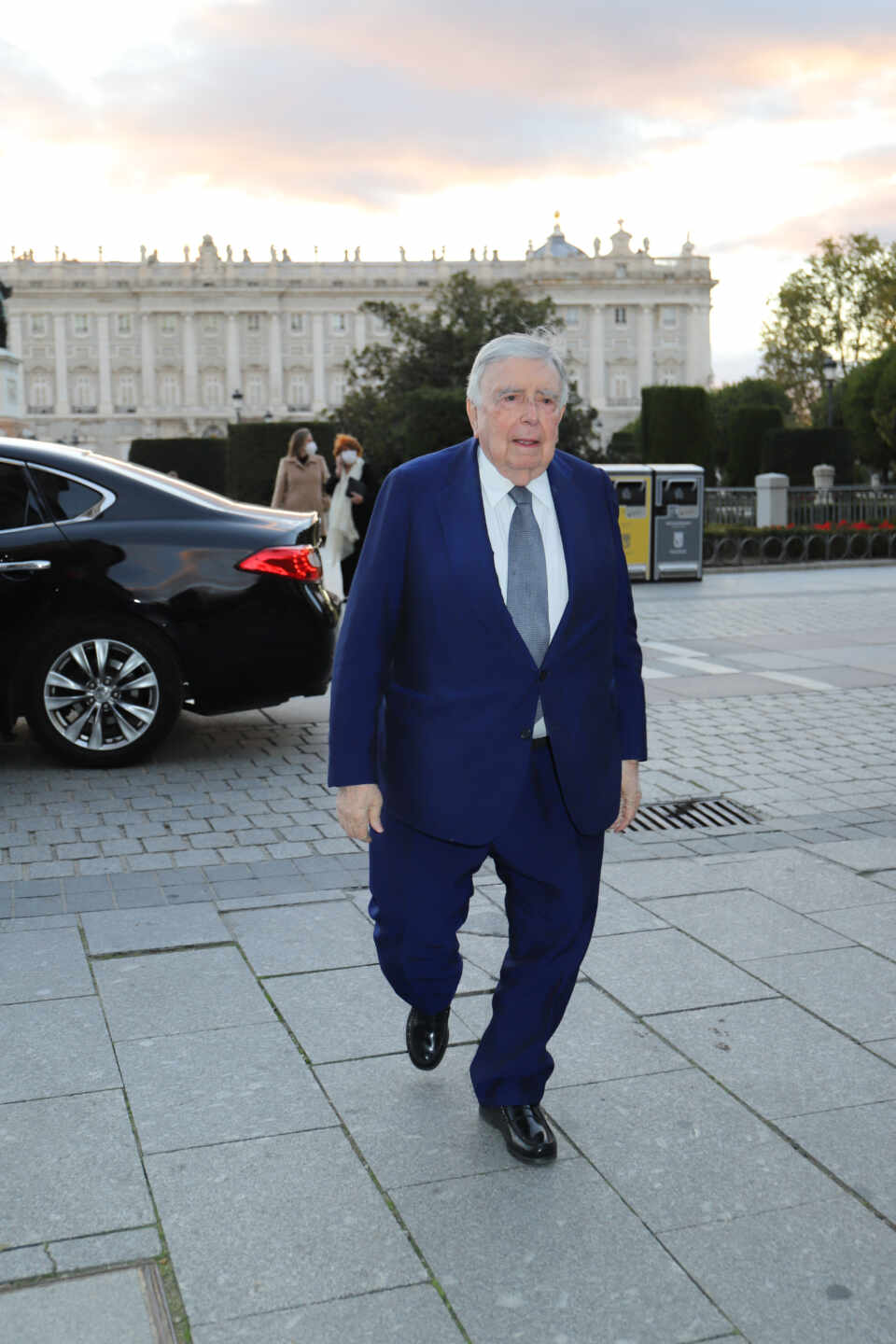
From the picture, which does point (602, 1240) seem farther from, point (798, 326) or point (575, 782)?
point (798, 326)

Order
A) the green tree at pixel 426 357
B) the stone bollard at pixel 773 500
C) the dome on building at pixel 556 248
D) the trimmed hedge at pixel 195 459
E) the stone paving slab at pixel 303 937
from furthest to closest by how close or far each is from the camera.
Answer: the dome on building at pixel 556 248 < the green tree at pixel 426 357 < the trimmed hedge at pixel 195 459 < the stone bollard at pixel 773 500 < the stone paving slab at pixel 303 937

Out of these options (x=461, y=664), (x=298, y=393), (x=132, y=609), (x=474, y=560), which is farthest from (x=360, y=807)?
(x=298, y=393)

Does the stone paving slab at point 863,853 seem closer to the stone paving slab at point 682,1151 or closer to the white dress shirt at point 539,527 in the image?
the stone paving slab at point 682,1151

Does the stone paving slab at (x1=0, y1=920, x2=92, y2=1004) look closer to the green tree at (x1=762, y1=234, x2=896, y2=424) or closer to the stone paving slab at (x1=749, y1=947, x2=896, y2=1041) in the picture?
the stone paving slab at (x1=749, y1=947, x2=896, y2=1041)

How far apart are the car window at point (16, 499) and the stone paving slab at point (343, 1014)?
11.2 ft

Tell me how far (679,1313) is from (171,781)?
4541 millimetres

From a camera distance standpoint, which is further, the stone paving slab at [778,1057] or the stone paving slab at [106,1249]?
the stone paving slab at [778,1057]

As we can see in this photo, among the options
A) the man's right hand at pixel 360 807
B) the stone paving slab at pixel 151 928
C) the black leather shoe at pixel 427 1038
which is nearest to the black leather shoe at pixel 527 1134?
the black leather shoe at pixel 427 1038

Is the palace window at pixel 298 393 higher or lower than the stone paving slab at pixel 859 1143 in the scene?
higher

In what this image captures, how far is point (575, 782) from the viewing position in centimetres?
A: 288

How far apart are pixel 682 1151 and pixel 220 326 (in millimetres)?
112401

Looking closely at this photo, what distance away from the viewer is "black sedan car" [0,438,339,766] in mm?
6609

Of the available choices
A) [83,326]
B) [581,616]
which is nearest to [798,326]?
[83,326]

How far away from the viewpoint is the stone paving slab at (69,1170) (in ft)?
8.86
